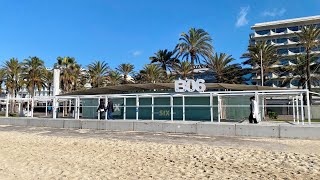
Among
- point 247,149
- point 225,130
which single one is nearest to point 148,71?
point 225,130

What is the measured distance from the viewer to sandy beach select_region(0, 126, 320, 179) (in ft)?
21.5

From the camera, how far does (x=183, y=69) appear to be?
41.8 metres

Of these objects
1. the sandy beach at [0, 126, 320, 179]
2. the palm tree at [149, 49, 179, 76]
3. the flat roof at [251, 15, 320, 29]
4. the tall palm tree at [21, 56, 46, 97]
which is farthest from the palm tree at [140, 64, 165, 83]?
the flat roof at [251, 15, 320, 29]

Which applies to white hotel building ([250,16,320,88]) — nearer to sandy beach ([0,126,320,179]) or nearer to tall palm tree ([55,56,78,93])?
tall palm tree ([55,56,78,93])

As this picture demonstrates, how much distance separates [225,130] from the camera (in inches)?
545

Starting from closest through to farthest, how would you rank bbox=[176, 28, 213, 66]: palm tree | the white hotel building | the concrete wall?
the concrete wall
bbox=[176, 28, 213, 66]: palm tree
the white hotel building

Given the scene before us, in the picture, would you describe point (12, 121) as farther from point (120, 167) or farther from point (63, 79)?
point (63, 79)

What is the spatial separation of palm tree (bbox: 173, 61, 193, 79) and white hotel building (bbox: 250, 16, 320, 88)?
2375 cm

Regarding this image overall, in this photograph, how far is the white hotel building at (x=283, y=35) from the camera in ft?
199

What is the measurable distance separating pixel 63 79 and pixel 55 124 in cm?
3065

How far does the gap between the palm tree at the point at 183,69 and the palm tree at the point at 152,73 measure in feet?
7.58

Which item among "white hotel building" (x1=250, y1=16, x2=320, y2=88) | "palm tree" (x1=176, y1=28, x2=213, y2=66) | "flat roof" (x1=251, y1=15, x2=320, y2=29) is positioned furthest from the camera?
"flat roof" (x1=251, y1=15, x2=320, y2=29)

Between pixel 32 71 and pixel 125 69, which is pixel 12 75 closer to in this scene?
pixel 32 71

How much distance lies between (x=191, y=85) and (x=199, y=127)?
12.9ft
